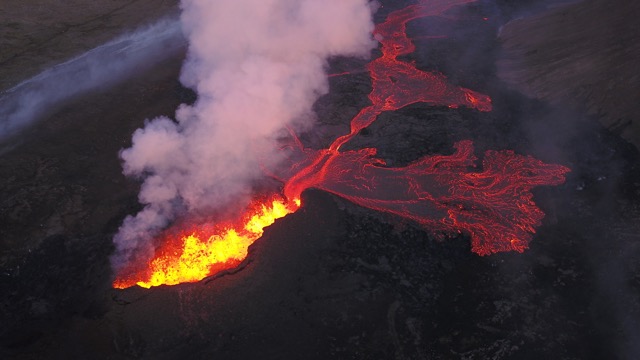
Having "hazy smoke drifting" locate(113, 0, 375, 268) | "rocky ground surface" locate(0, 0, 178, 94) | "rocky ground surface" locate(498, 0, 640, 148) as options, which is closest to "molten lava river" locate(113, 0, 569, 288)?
"hazy smoke drifting" locate(113, 0, 375, 268)

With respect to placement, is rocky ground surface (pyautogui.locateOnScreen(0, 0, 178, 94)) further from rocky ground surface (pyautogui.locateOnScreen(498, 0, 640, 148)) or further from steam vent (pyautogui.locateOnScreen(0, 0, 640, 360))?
rocky ground surface (pyautogui.locateOnScreen(498, 0, 640, 148))

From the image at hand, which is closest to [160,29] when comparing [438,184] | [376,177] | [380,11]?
[380,11]

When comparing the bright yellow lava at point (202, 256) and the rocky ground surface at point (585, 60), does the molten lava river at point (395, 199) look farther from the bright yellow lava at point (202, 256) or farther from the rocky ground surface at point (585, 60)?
the rocky ground surface at point (585, 60)

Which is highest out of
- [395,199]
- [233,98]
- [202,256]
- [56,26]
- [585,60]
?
[56,26]

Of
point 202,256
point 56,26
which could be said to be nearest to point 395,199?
point 202,256

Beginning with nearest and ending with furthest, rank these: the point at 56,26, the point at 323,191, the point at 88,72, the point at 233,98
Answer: the point at 323,191 < the point at 233,98 < the point at 88,72 < the point at 56,26

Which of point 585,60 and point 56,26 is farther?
point 56,26

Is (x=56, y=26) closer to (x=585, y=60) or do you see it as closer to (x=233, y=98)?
(x=233, y=98)
